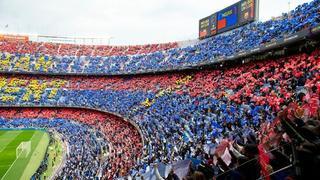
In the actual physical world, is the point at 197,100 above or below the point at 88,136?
above

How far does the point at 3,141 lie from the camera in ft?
120

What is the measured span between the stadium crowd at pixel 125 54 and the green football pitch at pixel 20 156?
15.2 meters

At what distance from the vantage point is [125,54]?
55969 mm

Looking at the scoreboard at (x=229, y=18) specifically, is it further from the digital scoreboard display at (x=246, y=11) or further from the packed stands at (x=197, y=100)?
the packed stands at (x=197, y=100)

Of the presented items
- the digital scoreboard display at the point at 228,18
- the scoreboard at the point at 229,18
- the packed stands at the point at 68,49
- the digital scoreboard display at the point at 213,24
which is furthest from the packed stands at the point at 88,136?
the digital scoreboard display at the point at 228,18

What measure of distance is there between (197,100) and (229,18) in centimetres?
1577

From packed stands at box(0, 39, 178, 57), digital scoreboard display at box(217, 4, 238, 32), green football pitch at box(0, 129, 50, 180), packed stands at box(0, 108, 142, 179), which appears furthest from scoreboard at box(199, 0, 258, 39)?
green football pitch at box(0, 129, 50, 180)

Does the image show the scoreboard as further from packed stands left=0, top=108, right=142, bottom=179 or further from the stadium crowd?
packed stands left=0, top=108, right=142, bottom=179

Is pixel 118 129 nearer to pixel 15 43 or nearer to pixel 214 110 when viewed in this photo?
pixel 214 110

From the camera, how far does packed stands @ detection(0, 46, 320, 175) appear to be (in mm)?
13453

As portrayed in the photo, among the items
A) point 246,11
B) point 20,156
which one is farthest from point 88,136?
point 246,11

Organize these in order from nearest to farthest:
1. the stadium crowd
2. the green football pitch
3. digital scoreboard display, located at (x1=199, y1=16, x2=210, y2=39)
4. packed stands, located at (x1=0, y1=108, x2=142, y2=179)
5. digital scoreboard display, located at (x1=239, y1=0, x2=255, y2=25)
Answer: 1. packed stands, located at (x1=0, y1=108, x2=142, y2=179)
2. the green football pitch
3. the stadium crowd
4. digital scoreboard display, located at (x1=239, y1=0, x2=255, y2=25)
5. digital scoreboard display, located at (x1=199, y1=16, x2=210, y2=39)

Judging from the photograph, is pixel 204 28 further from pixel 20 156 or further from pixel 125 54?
pixel 20 156

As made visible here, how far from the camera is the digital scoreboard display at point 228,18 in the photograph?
35.3 m
